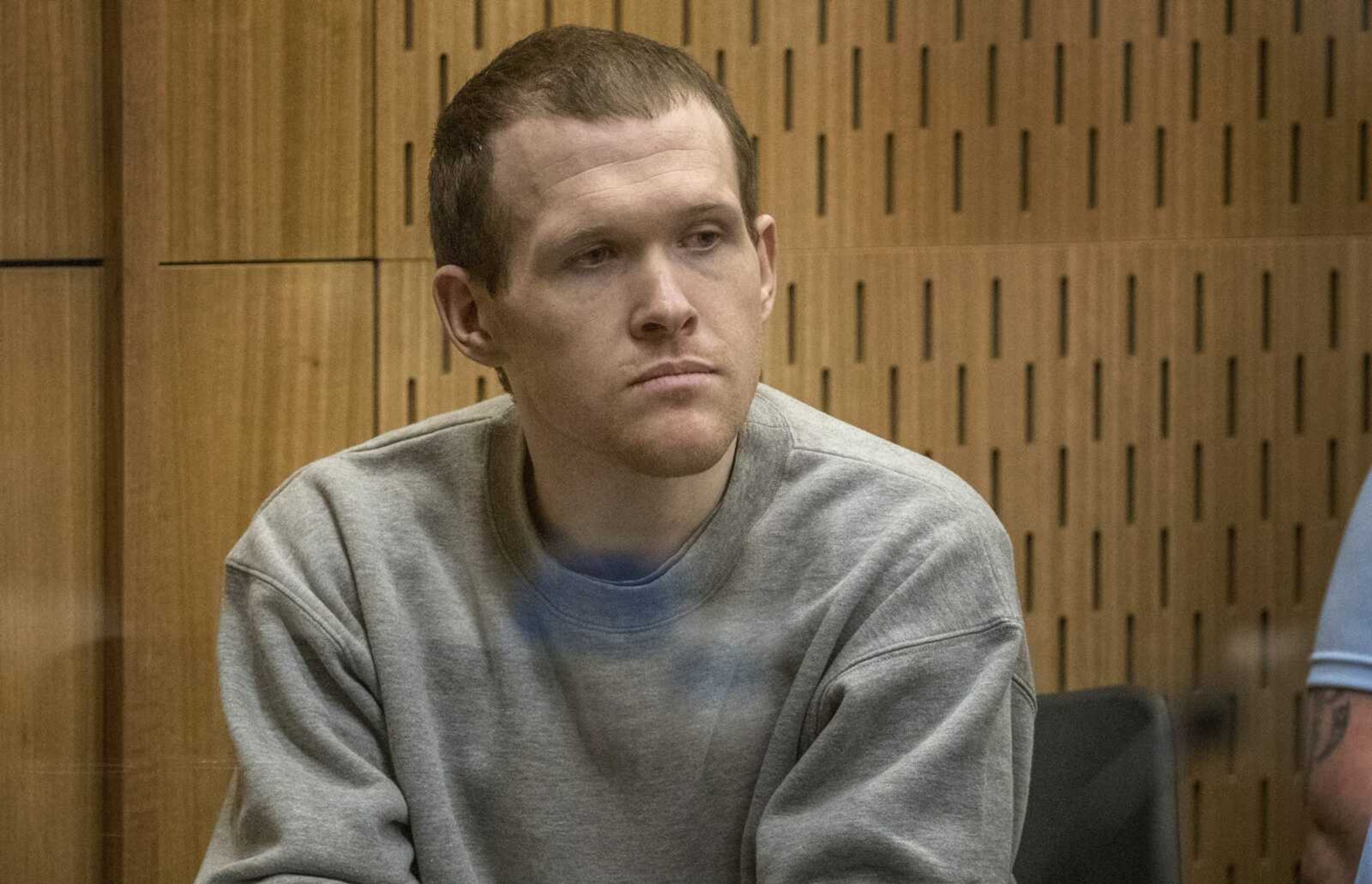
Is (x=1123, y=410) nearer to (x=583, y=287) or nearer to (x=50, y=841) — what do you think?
(x=583, y=287)

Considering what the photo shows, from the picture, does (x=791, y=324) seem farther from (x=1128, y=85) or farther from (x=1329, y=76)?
(x=1329, y=76)

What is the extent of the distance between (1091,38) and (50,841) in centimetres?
102

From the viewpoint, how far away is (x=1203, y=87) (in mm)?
1177

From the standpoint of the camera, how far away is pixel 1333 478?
1.12 meters

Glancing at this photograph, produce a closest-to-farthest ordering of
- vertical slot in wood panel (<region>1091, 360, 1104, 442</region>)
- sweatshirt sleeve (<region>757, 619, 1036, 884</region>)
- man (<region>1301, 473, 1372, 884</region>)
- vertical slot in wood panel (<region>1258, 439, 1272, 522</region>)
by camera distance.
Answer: sweatshirt sleeve (<region>757, 619, 1036, 884</region>), man (<region>1301, 473, 1372, 884</region>), vertical slot in wood panel (<region>1258, 439, 1272, 522</region>), vertical slot in wood panel (<region>1091, 360, 1104, 442</region>)

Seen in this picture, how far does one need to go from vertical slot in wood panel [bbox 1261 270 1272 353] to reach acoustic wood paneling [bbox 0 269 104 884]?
89 cm

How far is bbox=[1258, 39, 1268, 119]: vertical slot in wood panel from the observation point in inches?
44.8

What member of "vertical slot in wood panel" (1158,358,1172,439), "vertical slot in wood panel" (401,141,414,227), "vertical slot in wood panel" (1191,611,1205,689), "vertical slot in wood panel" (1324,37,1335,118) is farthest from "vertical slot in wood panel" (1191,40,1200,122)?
"vertical slot in wood panel" (401,141,414,227)

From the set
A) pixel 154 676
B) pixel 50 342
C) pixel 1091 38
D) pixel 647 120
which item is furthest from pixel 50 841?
pixel 1091 38

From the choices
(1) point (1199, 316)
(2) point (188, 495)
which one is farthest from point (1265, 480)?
(2) point (188, 495)

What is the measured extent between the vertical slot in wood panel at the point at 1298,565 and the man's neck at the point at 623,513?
0.45 metres

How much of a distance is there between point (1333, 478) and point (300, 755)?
0.80 metres

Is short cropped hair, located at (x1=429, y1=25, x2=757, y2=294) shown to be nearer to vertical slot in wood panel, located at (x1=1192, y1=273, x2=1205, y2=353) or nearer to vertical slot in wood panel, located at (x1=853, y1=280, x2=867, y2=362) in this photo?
vertical slot in wood panel, located at (x1=853, y1=280, x2=867, y2=362)

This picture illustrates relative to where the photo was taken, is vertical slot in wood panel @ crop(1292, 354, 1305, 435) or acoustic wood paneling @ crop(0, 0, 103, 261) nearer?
acoustic wood paneling @ crop(0, 0, 103, 261)
